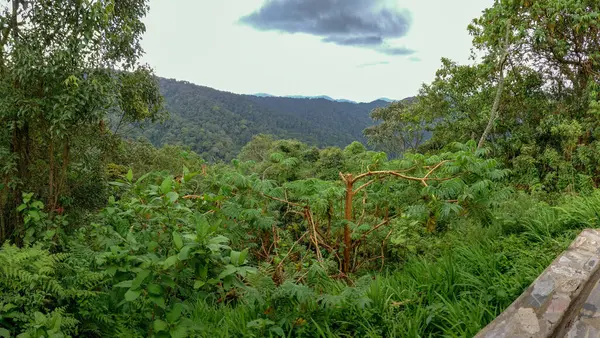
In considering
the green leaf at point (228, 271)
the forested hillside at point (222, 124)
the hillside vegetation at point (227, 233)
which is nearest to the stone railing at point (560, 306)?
the hillside vegetation at point (227, 233)

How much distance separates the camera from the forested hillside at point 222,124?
57.6 meters

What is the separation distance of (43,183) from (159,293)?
200 inches

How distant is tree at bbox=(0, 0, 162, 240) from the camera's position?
484 centimetres

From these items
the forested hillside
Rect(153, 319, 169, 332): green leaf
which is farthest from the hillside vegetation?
the forested hillside

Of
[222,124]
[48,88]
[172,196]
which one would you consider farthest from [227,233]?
[222,124]

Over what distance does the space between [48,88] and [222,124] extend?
74.0 m

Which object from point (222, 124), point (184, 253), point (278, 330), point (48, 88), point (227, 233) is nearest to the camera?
point (184, 253)

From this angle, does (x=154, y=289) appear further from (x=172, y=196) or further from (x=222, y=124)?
(x=222, y=124)

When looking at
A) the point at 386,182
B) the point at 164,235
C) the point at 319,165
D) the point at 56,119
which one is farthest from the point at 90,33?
the point at 319,165

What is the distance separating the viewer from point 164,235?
8.26 ft

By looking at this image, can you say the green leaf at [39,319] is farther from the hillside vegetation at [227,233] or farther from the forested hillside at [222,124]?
the forested hillside at [222,124]

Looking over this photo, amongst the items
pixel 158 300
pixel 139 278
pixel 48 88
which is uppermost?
pixel 48 88

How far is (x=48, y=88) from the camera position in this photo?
4965 mm

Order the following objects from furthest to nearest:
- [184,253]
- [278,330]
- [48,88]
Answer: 1. [48,88]
2. [278,330]
3. [184,253]
